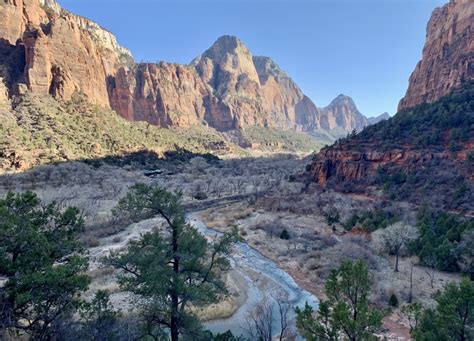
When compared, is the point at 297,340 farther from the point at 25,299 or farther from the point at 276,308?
the point at 25,299

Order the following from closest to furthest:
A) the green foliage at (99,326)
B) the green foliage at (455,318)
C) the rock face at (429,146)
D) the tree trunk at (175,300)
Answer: the green foliage at (455,318)
the green foliage at (99,326)
the tree trunk at (175,300)
the rock face at (429,146)

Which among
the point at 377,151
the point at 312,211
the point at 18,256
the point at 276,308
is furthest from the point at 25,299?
the point at 377,151

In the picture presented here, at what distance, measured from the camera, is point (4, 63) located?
84.9 metres

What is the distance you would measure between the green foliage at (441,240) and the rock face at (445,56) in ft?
156

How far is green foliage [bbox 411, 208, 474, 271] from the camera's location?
27.8 metres

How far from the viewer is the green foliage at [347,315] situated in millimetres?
10391

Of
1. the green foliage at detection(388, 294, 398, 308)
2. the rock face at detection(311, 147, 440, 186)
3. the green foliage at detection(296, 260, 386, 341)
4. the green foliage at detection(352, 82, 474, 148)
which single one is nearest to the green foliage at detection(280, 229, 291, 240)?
the green foliage at detection(388, 294, 398, 308)

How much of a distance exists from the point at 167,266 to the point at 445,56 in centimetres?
9530

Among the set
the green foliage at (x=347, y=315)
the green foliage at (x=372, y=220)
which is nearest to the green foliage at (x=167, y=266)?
the green foliage at (x=347, y=315)

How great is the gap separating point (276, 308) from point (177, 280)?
14.9m

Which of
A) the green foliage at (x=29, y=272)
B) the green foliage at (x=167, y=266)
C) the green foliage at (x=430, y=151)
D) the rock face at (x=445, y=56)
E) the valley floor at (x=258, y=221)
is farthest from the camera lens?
the rock face at (x=445, y=56)

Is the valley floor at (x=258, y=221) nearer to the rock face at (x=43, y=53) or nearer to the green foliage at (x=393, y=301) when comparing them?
the green foliage at (x=393, y=301)

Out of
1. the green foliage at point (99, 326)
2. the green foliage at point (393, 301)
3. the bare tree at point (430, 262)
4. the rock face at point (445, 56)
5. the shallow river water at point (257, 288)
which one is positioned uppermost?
the rock face at point (445, 56)

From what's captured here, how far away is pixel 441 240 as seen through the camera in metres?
30.0
